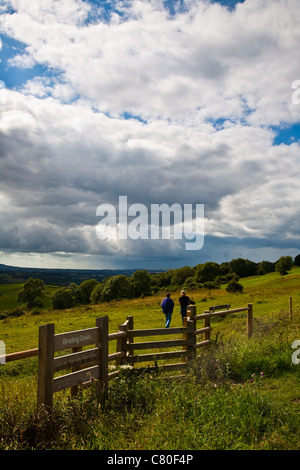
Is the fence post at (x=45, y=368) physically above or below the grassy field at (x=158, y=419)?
above

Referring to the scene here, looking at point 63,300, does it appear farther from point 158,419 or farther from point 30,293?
point 158,419

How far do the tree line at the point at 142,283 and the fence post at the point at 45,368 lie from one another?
1658 inches

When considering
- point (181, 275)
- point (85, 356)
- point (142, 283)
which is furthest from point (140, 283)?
point (85, 356)

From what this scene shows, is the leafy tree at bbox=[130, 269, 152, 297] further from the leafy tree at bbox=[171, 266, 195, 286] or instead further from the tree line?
the leafy tree at bbox=[171, 266, 195, 286]

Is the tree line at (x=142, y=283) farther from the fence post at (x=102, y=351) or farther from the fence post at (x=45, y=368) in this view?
the fence post at (x=45, y=368)

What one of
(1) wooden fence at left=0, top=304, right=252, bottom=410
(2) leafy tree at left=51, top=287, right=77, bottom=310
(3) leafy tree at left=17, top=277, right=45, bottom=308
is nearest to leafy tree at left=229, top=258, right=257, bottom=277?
(2) leafy tree at left=51, top=287, right=77, bottom=310

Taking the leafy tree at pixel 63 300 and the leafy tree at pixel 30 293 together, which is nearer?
the leafy tree at pixel 63 300

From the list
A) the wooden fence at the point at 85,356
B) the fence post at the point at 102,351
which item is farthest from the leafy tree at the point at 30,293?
the fence post at the point at 102,351

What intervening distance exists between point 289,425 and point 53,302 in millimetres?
72792

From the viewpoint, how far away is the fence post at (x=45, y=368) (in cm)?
509

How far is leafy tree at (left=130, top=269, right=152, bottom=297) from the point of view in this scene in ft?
233

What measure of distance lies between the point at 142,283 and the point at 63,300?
16722mm
